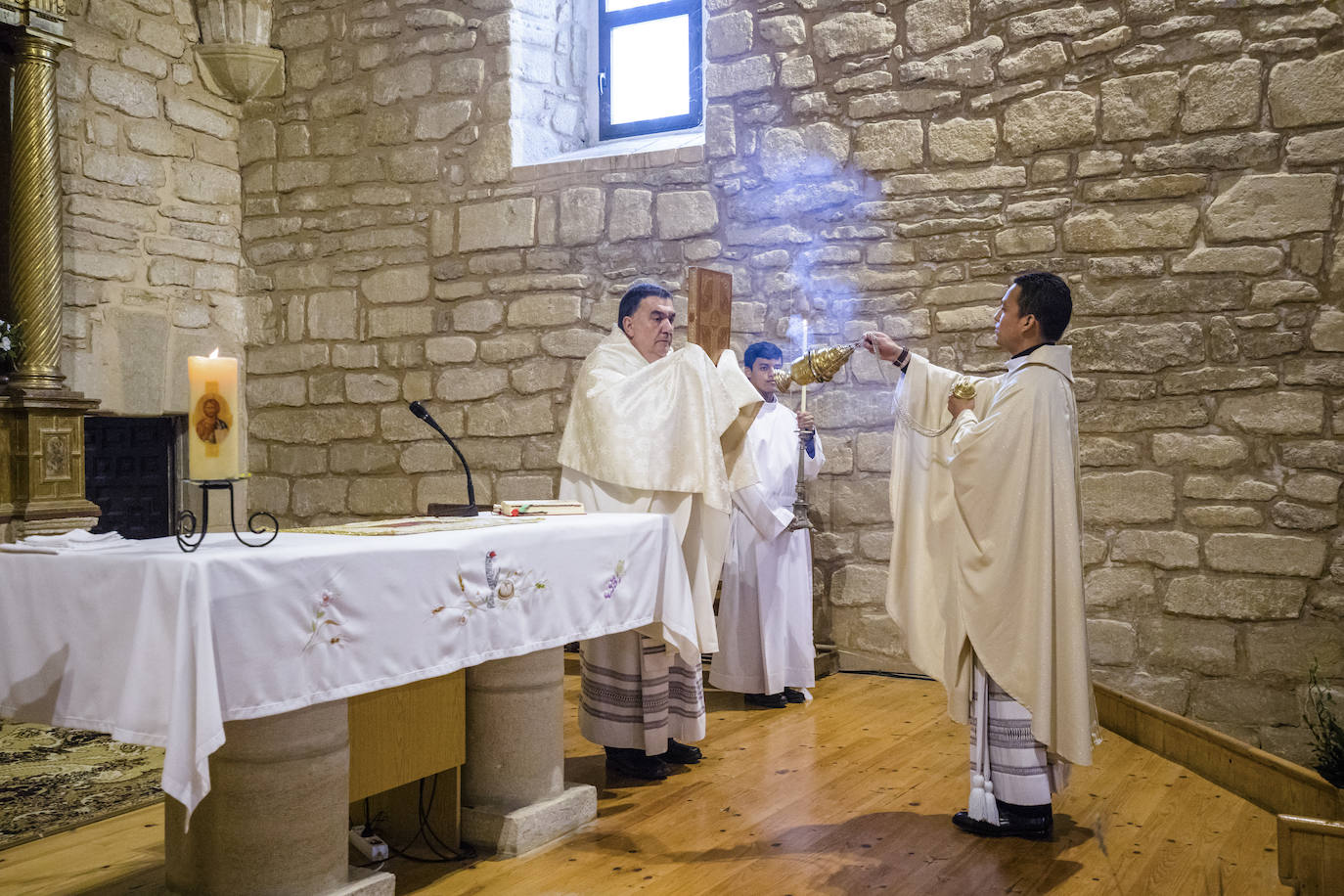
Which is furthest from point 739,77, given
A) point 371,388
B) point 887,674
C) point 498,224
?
point 887,674

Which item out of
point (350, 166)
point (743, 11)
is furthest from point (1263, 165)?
point (350, 166)

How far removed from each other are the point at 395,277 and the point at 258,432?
4.94 ft

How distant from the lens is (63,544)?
2572 mm

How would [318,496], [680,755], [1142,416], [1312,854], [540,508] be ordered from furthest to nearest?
[318,496]
[1142,416]
[680,755]
[540,508]
[1312,854]

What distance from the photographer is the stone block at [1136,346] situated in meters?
5.16

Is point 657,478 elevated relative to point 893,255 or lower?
lower

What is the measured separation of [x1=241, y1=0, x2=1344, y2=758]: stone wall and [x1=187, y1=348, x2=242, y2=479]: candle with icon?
401 centimetres

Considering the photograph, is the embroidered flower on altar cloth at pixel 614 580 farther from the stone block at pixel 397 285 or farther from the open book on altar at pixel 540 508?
the stone block at pixel 397 285

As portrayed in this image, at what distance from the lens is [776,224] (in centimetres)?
615

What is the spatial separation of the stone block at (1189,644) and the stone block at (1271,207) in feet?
5.68

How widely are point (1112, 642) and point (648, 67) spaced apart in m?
4.36

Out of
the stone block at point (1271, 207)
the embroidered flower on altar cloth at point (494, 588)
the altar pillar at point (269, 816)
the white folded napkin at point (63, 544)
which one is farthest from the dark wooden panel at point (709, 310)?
the stone block at point (1271, 207)

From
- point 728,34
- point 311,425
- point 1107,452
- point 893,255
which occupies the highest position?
point 728,34

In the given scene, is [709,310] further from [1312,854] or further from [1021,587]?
[1312,854]
